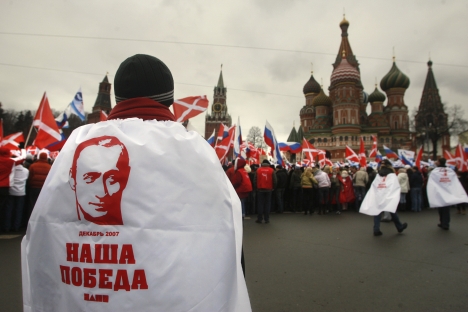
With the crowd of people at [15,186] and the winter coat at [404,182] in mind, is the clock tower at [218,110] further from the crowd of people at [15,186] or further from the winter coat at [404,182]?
the crowd of people at [15,186]

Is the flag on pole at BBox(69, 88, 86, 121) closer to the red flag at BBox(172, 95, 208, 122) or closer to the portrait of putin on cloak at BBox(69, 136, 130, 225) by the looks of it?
the red flag at BBox(172, 95, 208, 122)

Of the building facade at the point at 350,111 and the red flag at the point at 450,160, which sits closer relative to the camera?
the red flag at the point at 450,160

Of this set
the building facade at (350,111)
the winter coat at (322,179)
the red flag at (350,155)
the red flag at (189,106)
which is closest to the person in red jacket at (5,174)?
the red flag at (189,106)

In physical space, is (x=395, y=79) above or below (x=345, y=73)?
above

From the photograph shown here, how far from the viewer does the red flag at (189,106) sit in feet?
24.9

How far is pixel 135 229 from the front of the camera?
4.12ft

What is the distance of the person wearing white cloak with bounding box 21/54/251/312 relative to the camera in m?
1.24

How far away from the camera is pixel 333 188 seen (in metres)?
12.6

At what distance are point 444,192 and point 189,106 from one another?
732 centimetres

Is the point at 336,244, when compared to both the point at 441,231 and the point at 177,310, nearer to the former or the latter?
the point at 441,231

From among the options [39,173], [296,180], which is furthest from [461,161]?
[39,173]

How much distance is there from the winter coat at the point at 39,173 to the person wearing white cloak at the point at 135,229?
739 cm

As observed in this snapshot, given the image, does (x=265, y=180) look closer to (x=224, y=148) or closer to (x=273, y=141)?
(x=224, y=148)

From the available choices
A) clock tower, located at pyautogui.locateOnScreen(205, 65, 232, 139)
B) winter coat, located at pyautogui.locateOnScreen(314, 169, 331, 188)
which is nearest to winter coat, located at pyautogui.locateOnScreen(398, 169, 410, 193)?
winter coat, located at pyautogui.locateOnScreen(314, 169, 331, 188)
